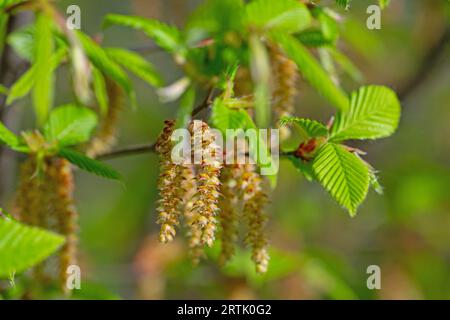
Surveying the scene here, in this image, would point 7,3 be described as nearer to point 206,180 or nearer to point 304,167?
point 206,180

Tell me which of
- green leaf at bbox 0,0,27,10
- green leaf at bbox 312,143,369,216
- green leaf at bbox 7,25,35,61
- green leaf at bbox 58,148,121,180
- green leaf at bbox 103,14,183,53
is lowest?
green leaf at bbox 312,143,369,216

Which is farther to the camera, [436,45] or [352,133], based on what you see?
[436,45]

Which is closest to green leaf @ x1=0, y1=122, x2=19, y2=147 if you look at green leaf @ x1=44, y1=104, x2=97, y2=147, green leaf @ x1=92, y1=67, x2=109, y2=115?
green leaf @ x1=44, y1=104, x2=97, y2=147

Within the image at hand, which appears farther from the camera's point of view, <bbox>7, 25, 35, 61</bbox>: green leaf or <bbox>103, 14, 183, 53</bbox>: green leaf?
<bbox>7, 25, 35, 61</bbox>: green leaf

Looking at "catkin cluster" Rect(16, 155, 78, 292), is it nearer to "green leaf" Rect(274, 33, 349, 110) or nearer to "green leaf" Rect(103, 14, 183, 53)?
"green leaf" Rect(103, 14, 183, 53)

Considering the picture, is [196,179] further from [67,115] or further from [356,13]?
[356,13]

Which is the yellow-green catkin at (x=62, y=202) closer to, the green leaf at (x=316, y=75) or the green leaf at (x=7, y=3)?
the green leaf at (x=7, y=3)
